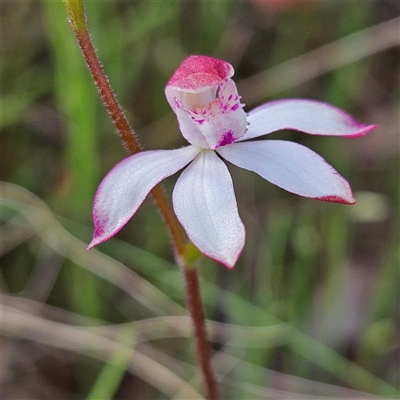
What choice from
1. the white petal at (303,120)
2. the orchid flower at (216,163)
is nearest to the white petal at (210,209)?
the orchid flower at (216,163)

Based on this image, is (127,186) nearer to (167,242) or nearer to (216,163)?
(216,163)

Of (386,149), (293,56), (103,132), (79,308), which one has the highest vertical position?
(293,56)

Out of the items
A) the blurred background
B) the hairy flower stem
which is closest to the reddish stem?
the hairy flower stem

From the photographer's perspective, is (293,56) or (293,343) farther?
(293,56)

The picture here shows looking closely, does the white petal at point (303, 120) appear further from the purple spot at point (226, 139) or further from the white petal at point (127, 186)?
the white petal at point (127, 186)

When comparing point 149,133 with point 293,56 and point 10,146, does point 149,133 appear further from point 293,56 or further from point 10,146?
point 293,56

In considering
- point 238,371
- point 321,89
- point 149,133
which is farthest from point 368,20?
point 238,371
